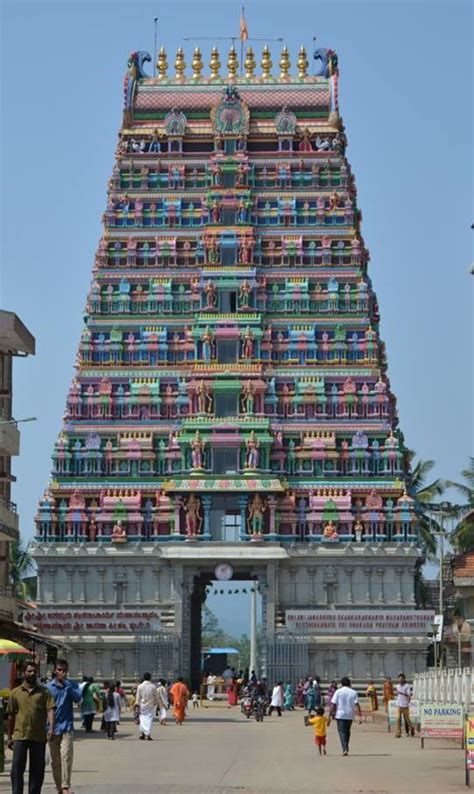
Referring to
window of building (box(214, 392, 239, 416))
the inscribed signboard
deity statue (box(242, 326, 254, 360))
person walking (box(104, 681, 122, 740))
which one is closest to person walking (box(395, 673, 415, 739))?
person walking (box(104, 681, 122, 740))

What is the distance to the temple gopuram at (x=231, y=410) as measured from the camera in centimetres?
8406

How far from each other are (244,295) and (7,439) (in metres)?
26.0

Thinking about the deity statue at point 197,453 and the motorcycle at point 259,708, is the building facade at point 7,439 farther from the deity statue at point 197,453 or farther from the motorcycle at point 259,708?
the deity statue at point 197,453

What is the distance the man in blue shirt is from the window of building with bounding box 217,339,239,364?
5882 centimetres

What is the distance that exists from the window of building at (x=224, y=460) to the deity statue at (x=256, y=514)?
2129mm

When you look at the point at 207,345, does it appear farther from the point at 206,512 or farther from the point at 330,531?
the point at 330,531

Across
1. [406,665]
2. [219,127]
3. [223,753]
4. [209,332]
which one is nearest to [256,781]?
[223,753]

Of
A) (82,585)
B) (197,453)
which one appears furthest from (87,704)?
(197,453)

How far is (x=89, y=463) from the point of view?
8775 cm

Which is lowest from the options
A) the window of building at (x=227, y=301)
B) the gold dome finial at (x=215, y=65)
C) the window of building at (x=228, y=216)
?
the window of building at (x=227, y=301)

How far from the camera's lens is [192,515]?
85.6 meters

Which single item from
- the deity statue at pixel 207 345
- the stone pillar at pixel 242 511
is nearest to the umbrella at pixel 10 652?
the stone pillar at pixel 242 511

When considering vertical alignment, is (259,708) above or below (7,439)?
below

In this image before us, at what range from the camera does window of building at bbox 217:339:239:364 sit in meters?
89.2
